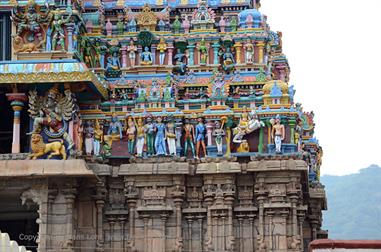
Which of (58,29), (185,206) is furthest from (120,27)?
(185,206)

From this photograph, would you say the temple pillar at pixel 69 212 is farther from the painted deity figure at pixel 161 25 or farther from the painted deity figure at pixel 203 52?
the painted deity figure at pixel 161 25

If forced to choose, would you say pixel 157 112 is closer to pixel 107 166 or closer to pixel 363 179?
pixel 107 166

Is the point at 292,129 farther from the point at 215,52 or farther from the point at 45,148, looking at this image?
the point at 45,148

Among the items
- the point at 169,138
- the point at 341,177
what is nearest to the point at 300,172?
the point at 169,138

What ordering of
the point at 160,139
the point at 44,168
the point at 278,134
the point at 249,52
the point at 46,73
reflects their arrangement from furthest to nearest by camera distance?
the point at 249,52
the point at 160,139
the point at 278,134
the point at 46,73
the point at 44,168

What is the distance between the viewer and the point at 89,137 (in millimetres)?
36156

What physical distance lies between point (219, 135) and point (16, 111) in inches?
246

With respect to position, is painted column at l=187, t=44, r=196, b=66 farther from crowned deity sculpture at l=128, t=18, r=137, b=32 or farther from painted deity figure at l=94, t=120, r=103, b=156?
painted deity figure at l=94, t=120, r=103, b=156

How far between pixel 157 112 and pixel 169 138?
3.15ft

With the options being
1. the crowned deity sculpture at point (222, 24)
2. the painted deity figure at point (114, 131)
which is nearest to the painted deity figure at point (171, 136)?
the painted deity figure at point (114, 131)

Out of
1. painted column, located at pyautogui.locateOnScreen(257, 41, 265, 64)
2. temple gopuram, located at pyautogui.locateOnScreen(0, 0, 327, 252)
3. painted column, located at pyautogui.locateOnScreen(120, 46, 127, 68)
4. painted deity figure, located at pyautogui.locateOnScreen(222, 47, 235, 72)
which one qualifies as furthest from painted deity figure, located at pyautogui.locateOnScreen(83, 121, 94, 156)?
painted column, located at pyautogui.locateOnScreen(257, 41, 265, 64)

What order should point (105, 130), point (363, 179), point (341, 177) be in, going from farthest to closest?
1. point (341, 177)
2. point (363, 179)
3. point (105, 130)

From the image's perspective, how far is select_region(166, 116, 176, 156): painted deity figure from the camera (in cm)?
3569

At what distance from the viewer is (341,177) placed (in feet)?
607
